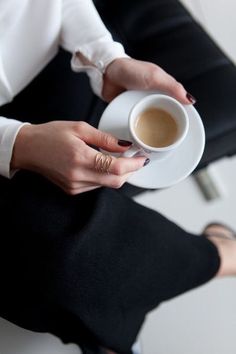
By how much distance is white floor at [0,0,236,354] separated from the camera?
0.76m

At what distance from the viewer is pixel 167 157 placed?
2.10 feet

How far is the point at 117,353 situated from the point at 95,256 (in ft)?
0.69

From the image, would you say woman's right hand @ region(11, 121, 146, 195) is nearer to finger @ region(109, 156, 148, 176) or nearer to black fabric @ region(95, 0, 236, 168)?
finger @ region(109, 156, 148, 176)

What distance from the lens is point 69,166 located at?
1.89ft

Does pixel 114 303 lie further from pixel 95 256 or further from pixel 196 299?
pixel 196 299

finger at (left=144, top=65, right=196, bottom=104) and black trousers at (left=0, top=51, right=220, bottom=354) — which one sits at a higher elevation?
finger at (left=144, top=65, right=196, bottom=104)

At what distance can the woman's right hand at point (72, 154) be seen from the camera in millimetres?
568

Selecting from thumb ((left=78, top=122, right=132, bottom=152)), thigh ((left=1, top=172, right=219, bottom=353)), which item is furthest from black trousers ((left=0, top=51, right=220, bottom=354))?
thumb ((left=78, top=122, right=132, bottom=152))

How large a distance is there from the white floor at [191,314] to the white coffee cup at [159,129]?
1.35 ft

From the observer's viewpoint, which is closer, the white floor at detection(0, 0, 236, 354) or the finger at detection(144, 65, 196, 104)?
the finger at detection(144, 65, 196, 104)

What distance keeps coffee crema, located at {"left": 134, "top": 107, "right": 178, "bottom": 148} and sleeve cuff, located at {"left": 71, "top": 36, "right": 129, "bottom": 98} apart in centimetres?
13

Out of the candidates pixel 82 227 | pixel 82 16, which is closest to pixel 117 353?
pixel 82 227

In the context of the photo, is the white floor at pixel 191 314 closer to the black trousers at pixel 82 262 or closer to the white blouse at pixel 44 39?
the black trousers at pixel 82 262

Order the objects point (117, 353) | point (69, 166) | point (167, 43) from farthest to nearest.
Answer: point (167, 43)
point (117, 353)
point (69, 166)
